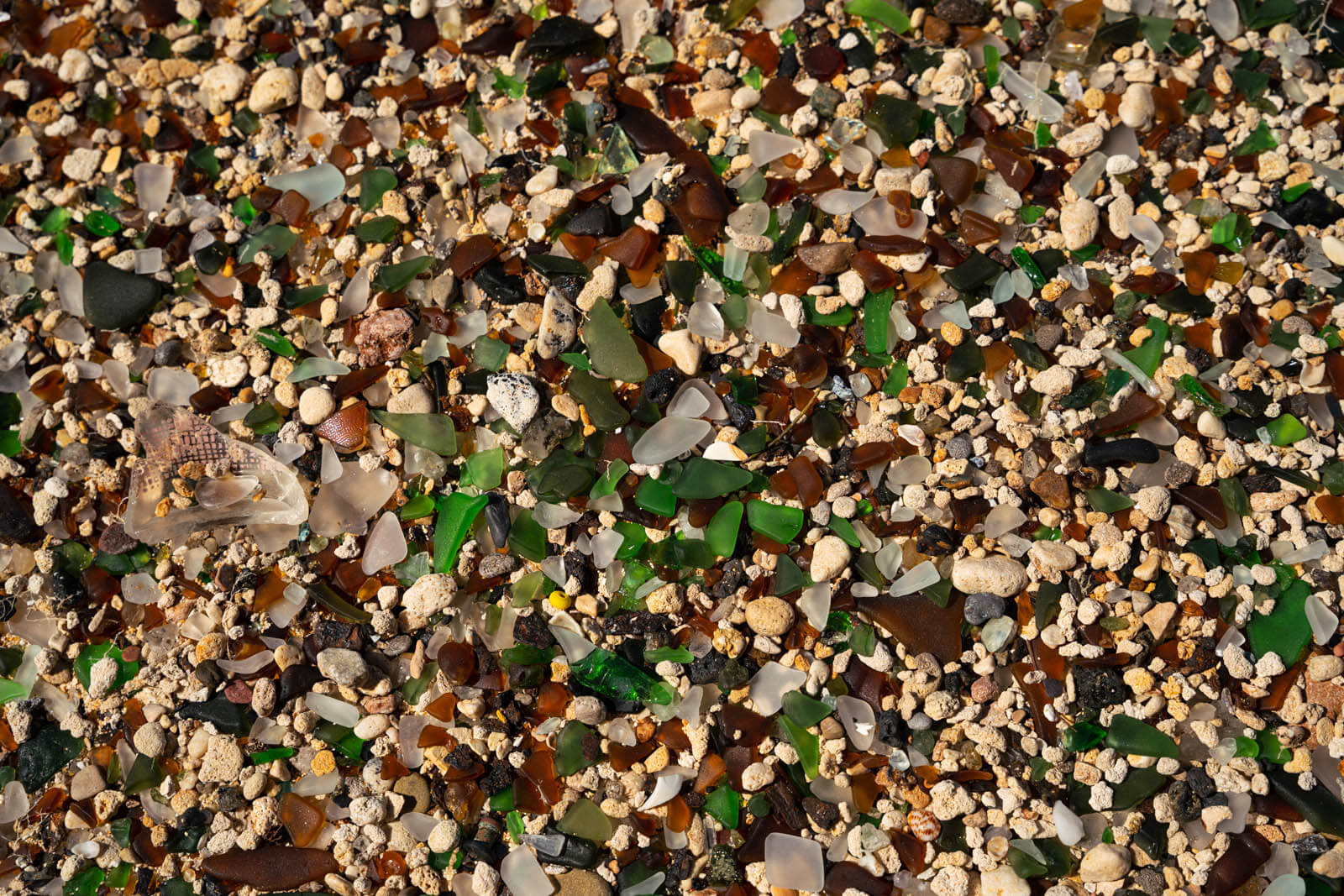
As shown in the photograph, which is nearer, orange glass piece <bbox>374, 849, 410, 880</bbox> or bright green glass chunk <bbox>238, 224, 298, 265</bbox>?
orange glass piece <bbox>374, 849, 410, 880</bbox>

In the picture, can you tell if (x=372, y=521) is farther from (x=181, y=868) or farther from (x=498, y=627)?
(x=181, y=868)

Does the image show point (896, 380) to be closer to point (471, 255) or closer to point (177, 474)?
point (471, 255)

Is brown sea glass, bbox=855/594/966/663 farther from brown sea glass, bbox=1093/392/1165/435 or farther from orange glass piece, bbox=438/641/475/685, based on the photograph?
orange glass piece, bbox=438/641/475/685

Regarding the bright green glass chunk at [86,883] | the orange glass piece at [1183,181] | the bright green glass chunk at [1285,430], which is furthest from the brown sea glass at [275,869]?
the orange glass piece at [1183,181]

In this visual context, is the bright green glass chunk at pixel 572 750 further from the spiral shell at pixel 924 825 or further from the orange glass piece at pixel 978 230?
the orange glass piece at pixel 978 230

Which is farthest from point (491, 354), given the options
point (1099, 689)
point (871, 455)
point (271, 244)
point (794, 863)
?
point (1099, 689)

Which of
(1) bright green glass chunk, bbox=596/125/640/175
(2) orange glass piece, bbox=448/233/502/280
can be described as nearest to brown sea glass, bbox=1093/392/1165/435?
(1) bright green glass chunk, bbox=596/125/640/175

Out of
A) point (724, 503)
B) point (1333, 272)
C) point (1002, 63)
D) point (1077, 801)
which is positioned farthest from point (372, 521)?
point (1333, 272)
